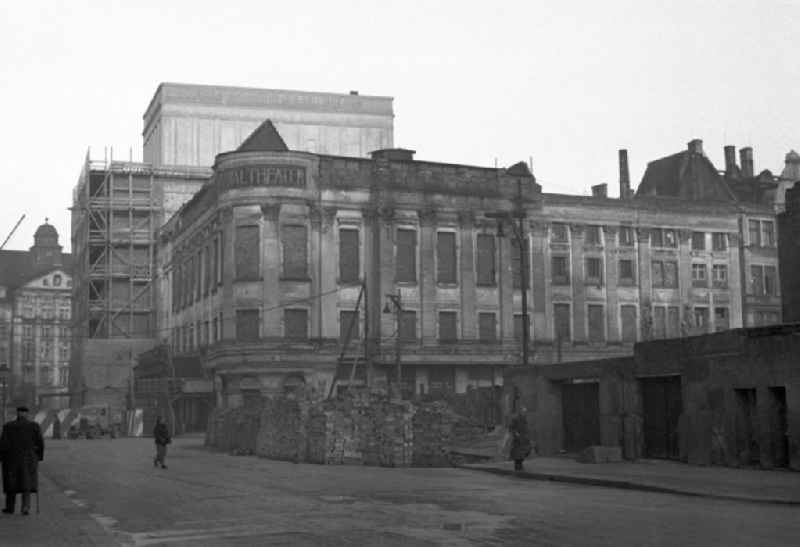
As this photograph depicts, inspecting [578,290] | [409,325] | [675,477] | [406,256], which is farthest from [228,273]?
[675,477]

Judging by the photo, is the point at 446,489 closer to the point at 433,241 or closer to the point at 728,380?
the point at 728,380

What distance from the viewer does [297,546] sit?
1164 cm

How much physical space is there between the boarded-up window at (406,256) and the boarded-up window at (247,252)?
8.33 meters

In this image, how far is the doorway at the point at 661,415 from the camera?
27.7 m

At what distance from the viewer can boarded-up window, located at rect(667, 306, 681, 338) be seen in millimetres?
67625

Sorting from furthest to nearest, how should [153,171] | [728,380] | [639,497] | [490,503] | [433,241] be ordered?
[153,171], [433,241], [728,380], [639,497], [490,503]

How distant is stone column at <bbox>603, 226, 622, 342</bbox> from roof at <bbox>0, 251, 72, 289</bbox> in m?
79.4

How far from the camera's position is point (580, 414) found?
3184 cm

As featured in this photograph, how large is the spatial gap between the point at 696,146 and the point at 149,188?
41.7 metres

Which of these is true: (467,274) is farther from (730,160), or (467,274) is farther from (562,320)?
(730,160)

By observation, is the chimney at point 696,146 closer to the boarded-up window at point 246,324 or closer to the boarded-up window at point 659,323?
the boarded-up window at point 659,323

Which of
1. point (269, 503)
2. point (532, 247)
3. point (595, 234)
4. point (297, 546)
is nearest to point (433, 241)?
point (532, 247)

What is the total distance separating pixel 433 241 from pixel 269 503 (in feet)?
144

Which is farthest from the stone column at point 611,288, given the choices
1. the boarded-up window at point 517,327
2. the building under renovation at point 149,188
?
the building under renovation at point 149,188
